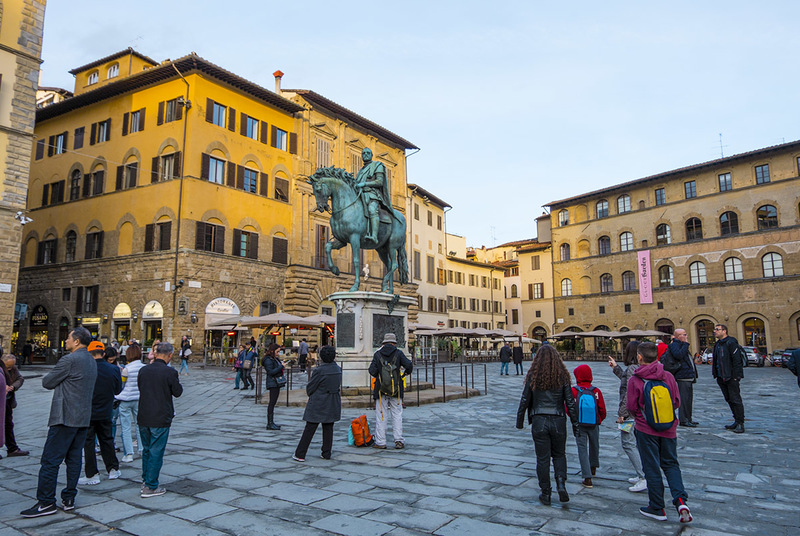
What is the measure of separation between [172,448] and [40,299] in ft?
98.2

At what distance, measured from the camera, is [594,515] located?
4.58 meters

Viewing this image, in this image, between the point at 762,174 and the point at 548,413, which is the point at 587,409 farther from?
the point at 762,174

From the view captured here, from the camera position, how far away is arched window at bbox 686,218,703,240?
1662 inches

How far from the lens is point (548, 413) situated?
199 inches

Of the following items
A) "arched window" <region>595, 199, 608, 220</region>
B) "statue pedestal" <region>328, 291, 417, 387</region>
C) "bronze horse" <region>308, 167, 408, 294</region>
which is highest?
"arched window" <region>595, 199, 608, 220</region>

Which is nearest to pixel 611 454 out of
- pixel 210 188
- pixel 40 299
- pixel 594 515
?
pixel 594 515

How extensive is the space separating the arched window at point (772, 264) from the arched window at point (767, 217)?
210 cm

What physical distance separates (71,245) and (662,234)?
41.9 meters

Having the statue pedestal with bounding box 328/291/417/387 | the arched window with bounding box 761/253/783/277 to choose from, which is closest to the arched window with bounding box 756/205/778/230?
the arched window with bounding box 761/253/783/277

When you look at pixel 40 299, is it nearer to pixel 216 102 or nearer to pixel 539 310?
pixel 216 102

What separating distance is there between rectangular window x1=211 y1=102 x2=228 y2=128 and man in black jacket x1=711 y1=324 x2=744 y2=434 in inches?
1045

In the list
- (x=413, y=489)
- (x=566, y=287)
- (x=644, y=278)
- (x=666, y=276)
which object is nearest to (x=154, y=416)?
(x=413, y=489)

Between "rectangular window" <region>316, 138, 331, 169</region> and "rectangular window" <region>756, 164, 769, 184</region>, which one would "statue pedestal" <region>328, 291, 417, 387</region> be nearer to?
"rectangular window" <region>316, 138, 331, 169</region>

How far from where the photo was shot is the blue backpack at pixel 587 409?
5.48 metres
